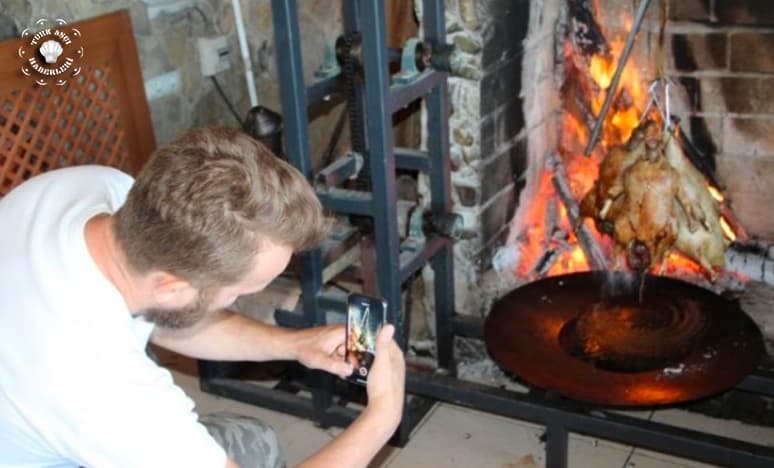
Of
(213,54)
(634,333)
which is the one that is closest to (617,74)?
(634,333)

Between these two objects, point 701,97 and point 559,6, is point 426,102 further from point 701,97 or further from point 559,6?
point 701,97

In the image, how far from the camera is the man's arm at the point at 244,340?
177 cm

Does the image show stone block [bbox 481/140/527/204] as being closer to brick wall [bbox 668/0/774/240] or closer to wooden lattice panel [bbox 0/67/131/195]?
brick wall [bbox 668/0/774/240]

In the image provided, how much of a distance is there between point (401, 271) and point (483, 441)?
1.60 feet

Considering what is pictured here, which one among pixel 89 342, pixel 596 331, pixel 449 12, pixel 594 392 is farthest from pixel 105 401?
pixel 449 12

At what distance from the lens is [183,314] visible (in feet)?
4.74

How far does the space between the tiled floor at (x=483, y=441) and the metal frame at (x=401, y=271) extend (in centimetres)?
4

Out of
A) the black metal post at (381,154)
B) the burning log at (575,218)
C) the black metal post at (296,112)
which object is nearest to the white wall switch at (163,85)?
→ the black metal post at (296,112)

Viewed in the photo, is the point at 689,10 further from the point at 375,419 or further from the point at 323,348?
the point at 375,419

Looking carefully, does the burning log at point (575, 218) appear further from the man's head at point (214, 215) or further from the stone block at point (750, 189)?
the man's head at point (214, 215)

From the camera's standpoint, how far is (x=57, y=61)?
7.51 feet

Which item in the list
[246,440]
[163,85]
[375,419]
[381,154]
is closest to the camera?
[375,419]

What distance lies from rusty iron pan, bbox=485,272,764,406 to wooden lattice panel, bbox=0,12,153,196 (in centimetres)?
104

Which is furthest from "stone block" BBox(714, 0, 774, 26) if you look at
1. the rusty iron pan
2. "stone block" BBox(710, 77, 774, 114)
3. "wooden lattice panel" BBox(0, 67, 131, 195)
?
"wooden lattice panel" BBox(0, 67, 131, 195)
